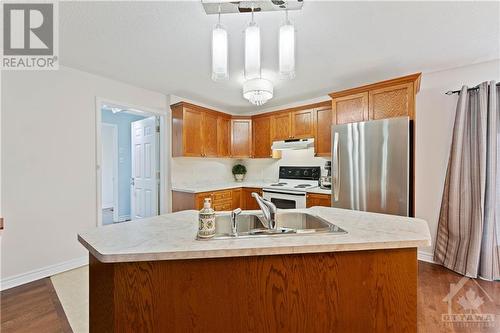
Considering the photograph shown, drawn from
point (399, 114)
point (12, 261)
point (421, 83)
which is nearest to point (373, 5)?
point (399, 114)

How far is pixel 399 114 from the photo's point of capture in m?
2.76

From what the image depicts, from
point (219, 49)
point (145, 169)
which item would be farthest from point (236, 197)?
point (219, 49)

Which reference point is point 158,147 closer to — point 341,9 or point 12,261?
point 12,261

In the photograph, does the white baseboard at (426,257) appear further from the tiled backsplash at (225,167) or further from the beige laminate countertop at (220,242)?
the beige laminate countertop at (220,242)

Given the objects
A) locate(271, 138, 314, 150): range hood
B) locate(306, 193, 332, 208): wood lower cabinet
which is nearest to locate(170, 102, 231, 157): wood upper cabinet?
locate(271, 138, 314, 150): range hood

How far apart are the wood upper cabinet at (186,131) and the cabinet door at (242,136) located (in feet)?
2.71

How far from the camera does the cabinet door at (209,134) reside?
158 inches

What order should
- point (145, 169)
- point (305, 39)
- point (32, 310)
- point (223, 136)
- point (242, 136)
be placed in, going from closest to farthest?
point (32, 310) < point (305, 39) < point (145, 169) < point (223, 136) < point (242, 136)

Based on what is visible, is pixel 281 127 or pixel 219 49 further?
pixel 281 127

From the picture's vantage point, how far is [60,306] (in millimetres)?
2088

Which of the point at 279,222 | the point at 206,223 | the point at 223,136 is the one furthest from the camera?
the point at 223,136

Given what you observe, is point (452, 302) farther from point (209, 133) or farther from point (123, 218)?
point (123, 218)

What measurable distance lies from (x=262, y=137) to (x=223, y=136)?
0.73 meters

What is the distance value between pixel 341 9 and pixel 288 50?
62 cm
